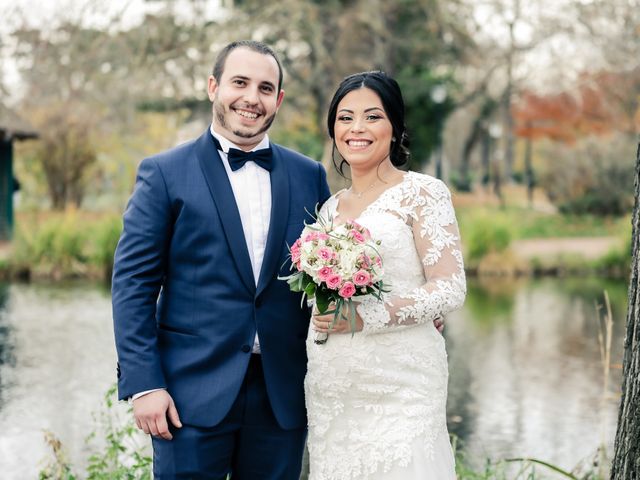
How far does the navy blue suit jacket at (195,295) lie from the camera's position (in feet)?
10.2

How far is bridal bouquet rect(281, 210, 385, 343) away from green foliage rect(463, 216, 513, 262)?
52.8 ft

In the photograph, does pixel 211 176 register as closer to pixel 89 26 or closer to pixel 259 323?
pixel 259 323

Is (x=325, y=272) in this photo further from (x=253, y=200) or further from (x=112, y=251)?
(x=112, y=251)

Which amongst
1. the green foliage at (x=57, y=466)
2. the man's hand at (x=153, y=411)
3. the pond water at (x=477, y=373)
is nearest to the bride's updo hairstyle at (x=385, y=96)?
the man's hand at (x=153, y=411)

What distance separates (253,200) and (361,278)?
645mm

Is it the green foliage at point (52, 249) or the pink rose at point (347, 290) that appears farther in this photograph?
the green foliage at point (52, 249)

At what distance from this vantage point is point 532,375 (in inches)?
411

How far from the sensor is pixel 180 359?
3.21 metres

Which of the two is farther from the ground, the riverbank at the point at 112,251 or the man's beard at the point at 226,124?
the man's beard at the point at 226,124

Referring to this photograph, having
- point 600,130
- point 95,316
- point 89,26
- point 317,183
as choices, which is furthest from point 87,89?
point 317,183

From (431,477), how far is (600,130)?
35.7 metres

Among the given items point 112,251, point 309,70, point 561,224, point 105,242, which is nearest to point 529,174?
point 561,224

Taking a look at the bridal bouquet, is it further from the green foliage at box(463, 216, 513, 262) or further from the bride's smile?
the green foliage at box(463, 216, 513, 262)

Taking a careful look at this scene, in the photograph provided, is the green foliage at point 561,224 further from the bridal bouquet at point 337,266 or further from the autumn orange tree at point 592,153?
the bridal bouquet at point 337,266
